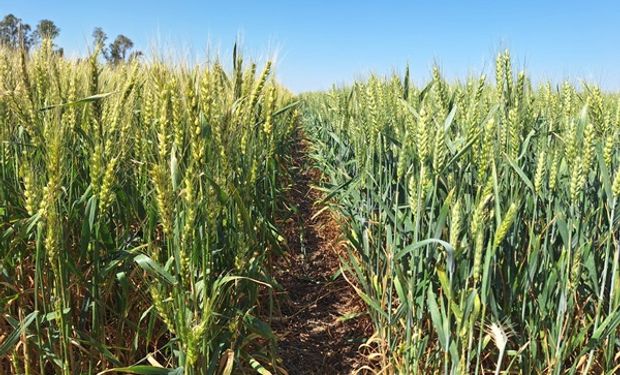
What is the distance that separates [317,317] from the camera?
239 centimetres

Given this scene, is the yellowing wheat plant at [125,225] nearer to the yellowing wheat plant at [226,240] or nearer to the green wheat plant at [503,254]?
the yellowing wheat plant at [226,240]

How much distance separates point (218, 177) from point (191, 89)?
237 mm

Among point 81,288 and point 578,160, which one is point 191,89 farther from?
point 578,160

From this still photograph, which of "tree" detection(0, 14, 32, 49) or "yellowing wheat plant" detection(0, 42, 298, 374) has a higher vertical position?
"tree" detection(0, 14, 32, 49)

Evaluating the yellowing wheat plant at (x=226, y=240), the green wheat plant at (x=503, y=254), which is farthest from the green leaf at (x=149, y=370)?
the green wheat plant at (x=503, y=254)

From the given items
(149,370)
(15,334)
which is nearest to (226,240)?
(149,370)

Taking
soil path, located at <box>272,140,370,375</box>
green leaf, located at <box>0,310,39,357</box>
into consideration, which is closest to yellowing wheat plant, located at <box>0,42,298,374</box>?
green leaf, located at <box>0,310,39,357</box>

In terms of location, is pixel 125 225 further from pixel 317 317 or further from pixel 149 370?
pixel 317 317

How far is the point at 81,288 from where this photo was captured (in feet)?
5.22

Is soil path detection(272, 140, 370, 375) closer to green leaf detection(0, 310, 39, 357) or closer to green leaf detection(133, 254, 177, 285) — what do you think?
green leaf detection(133, 254, 177, 285)

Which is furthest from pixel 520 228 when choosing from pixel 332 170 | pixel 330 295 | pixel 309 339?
pixel 332 170

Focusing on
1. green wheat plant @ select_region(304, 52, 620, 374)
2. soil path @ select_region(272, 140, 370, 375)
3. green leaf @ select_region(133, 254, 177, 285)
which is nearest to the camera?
green leaf @ select_region(133, 254, 177, 285)

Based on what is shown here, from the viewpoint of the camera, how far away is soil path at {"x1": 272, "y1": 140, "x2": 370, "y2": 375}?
2.00 m

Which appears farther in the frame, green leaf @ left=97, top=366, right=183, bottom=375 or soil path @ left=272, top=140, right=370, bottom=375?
soil path @ left=272, top=140, right=370, bottom=375
